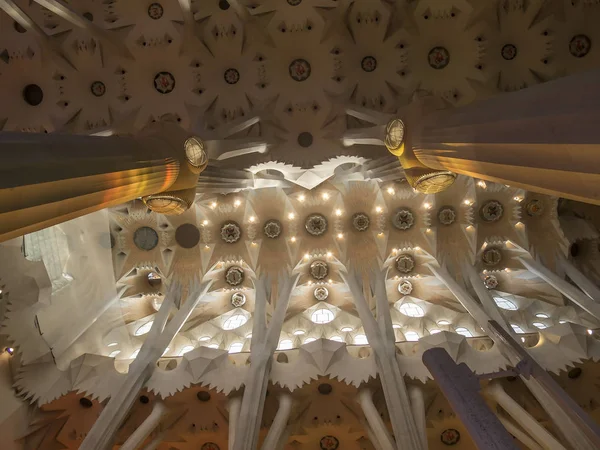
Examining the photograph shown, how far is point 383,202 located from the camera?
1223 cm

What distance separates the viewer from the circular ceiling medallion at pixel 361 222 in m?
12.5

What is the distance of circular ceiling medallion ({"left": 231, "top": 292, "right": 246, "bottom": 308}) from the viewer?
42.2 feet

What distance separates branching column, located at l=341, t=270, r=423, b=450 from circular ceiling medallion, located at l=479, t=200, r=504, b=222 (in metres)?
4.18

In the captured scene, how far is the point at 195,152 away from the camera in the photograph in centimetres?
752

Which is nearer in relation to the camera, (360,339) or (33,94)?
(33,94)

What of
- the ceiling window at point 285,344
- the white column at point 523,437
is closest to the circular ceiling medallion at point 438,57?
the ceiling window at point 285,344

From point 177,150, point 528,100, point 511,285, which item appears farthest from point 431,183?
point 511,285

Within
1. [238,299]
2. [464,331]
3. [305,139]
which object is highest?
[305,139]

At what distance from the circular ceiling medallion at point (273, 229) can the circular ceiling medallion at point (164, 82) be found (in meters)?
4.96

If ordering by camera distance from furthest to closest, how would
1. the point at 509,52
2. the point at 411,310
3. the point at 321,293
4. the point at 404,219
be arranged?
the point at 321,293 < the point at 411,310 < the point at 404,219 < the point at 509,52

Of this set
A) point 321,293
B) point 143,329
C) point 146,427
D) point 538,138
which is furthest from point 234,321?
point 538,138

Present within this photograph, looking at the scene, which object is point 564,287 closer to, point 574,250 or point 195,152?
point 574,250

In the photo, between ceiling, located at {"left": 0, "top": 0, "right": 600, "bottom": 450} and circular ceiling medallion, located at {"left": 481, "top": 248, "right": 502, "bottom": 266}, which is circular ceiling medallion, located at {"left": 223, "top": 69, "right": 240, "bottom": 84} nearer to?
ceiling, located at {"left": 0, "top": 0, "right": 600, "bottom": 450}

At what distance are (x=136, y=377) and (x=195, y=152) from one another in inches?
191
